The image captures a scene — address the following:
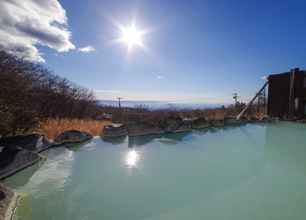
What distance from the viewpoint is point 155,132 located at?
27.7 ft

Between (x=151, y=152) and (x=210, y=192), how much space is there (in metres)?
2.77

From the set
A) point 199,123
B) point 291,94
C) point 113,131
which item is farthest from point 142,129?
point 291,94

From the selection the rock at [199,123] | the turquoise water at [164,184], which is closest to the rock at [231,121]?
the rock at [199,123]

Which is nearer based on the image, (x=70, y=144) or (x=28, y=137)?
(x=28, y=137)

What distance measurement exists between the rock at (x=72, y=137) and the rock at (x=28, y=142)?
61 cm

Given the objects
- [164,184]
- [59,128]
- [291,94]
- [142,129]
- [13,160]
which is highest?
[291,94]

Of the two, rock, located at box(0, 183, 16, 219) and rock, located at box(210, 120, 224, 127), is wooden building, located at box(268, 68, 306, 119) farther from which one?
rock, located at box(0, 183, 16, 219)

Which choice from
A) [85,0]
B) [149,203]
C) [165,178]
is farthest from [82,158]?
[85,0]

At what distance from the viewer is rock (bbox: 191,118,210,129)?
32.1ft

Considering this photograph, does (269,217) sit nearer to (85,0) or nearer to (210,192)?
(210,192)

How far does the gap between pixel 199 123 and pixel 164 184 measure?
7010mm

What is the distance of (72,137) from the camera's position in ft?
20.9

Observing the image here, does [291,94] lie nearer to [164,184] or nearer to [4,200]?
[164,184]

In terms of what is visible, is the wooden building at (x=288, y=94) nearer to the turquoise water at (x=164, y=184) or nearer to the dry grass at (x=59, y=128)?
the turquoise water at (x=164, y=184)
